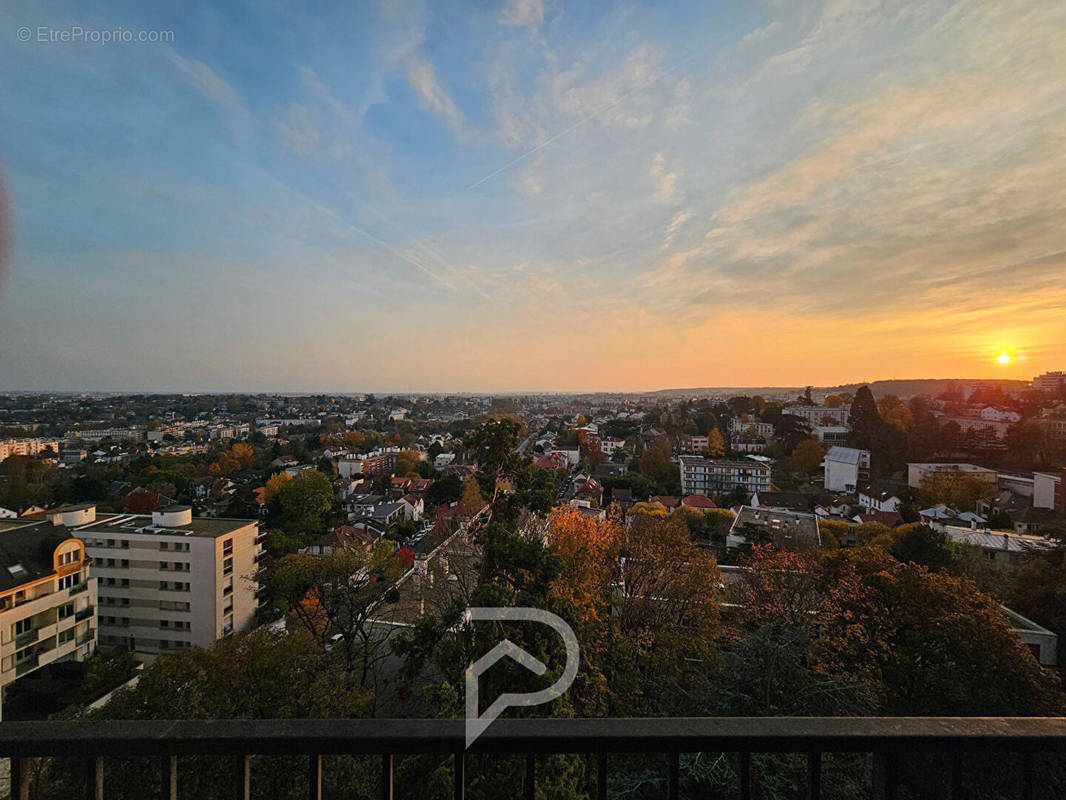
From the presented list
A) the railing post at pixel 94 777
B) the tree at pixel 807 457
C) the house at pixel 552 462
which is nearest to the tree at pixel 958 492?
the tree at pixel 807 457

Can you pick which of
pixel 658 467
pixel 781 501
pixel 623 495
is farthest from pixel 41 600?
pixel 658 467

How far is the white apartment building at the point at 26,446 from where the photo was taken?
24594 millimetres

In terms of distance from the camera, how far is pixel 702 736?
3.28 feet

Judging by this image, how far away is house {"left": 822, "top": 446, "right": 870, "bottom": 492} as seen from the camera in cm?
2644

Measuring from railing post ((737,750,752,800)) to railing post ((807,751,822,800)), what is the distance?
122mm

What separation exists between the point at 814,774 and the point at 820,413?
55.4 metres

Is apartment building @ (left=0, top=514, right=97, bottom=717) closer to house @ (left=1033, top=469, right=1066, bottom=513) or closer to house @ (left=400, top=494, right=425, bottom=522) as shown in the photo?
house @ (left=400, top=494, right=425, bottom=522)

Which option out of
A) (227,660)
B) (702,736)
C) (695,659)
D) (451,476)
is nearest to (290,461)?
(451,476)

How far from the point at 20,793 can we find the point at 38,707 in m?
13.3

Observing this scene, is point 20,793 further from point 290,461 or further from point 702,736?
point 290,461

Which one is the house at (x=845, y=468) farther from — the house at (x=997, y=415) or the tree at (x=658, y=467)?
the house at (x=997, y=415)

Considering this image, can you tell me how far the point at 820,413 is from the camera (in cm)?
4744

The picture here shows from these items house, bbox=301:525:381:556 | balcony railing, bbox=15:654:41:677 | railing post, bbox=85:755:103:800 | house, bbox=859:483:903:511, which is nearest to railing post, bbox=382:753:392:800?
railing post, bbox=85:755:103:800

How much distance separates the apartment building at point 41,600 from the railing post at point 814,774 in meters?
13.7
